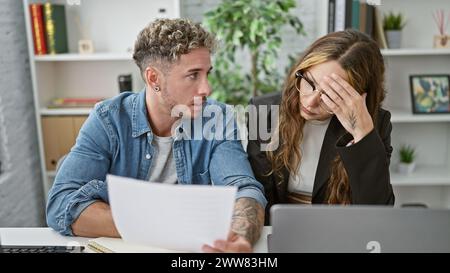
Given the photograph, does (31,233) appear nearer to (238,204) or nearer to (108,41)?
(238,204)

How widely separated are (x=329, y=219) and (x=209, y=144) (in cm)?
61

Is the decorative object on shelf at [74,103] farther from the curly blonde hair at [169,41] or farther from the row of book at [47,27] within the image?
the curly blonde hair at [169,41]

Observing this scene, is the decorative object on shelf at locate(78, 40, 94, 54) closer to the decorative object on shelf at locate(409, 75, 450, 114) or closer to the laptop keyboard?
the laptop keyboard

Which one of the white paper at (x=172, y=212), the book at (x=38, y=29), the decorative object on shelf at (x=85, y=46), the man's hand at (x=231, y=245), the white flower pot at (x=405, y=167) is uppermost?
the book at (x=38, y=29)

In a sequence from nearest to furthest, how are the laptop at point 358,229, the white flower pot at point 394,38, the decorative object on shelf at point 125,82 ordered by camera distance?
the laptop at point 358,229, the white flower pot at point 394,38, the decorative object on shelf at point 125,82

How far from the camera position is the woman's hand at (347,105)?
1.17m

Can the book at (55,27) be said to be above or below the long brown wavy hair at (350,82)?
above

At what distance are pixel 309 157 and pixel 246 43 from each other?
39.5 inches

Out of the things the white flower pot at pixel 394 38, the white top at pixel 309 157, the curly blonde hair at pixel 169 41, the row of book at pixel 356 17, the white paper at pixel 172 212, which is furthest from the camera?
the white flower pot at pixel 394 38

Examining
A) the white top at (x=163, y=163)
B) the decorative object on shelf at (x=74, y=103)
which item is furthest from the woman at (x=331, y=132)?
the decorative object on shelf at (x=74, y=103)

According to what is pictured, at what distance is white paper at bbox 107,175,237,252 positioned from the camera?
667mm

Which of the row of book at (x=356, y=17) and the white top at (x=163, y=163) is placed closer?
the white top at (x=163, y=163)

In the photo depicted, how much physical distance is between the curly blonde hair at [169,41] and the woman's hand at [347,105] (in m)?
0.38

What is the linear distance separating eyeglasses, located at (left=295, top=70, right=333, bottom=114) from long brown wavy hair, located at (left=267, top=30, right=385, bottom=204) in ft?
0.07
